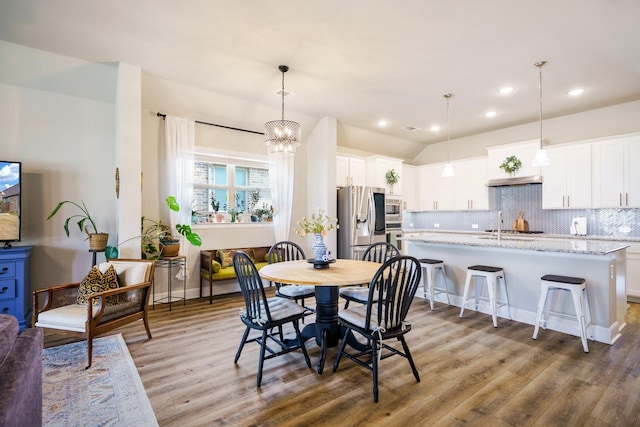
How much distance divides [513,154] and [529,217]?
1.24 m

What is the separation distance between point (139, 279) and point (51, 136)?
7.87 ft

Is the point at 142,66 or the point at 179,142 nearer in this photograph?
the point at 142,66

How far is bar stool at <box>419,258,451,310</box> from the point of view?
423 centimetres

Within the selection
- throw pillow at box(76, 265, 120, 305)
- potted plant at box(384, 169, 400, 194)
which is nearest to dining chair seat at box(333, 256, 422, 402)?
throw pillow at box(76, 265, 120, 305)

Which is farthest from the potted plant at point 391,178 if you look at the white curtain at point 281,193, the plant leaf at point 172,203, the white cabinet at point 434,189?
the plant leaf at point 172,203

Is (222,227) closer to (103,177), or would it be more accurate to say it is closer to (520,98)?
(103,177)

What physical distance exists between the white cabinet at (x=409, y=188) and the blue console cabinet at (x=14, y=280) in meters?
6.44

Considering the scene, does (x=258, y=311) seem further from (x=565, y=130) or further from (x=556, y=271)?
(x=565, y=130)

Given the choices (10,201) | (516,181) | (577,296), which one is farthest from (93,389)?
(516,181)

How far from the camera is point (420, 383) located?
2373 mm

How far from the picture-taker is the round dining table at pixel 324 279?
2574 millimetres

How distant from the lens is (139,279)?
319 centimetres

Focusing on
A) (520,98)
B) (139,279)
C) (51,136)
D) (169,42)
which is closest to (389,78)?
(520,98)

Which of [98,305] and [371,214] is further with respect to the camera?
[371,214]
